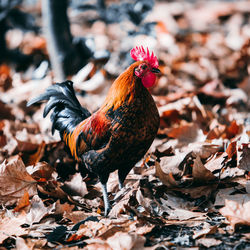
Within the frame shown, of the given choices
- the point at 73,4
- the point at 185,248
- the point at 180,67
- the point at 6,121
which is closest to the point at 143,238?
the point at 185,248

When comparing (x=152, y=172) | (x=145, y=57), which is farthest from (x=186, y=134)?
(x=145, y=57)

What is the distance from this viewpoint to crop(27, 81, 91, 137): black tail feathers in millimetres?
3471

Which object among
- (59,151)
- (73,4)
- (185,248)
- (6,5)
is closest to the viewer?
(185,248)

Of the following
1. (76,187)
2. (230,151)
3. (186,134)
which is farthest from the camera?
(186,134)

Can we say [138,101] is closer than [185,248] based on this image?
No

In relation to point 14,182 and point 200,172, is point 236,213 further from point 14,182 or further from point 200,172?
point 14,182

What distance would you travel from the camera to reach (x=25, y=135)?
13.2 ft

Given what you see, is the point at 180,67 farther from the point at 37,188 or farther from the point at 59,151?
the point at 37,188

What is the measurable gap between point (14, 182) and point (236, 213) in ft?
5.70

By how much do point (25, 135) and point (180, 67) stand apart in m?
3.35

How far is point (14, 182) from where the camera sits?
292 cm

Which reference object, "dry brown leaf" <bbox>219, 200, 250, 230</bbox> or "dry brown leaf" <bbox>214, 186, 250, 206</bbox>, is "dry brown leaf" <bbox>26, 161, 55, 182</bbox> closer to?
"dry brown leaf" <bbox>214, 186, 250, 206</bbox>

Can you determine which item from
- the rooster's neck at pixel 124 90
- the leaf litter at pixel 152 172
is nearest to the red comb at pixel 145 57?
the rooster's neck at pixel 124 90

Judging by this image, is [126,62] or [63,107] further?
[126,62]
